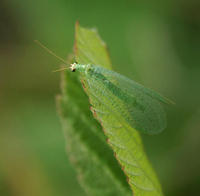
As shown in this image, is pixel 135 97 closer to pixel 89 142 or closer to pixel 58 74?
pixel 89 142

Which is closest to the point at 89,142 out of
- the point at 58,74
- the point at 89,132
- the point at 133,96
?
the point at 89,132

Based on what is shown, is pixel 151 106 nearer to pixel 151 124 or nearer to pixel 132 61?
pixel 151 124

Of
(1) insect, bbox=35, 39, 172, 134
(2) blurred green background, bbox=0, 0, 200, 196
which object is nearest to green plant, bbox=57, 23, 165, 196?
(1) insect, bbox=35, 39, 172, 134

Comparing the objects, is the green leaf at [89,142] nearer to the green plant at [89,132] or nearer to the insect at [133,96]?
the green plant at [89,132]

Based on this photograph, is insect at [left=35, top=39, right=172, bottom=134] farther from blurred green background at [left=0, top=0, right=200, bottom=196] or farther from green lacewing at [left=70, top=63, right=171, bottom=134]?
blurred green background at [left=0, top=0, right=200, bottom=196]

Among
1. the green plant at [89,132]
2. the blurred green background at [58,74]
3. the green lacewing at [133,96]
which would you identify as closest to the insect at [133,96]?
the green lacewing at [133,96]

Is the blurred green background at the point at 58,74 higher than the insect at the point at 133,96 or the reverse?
higher
